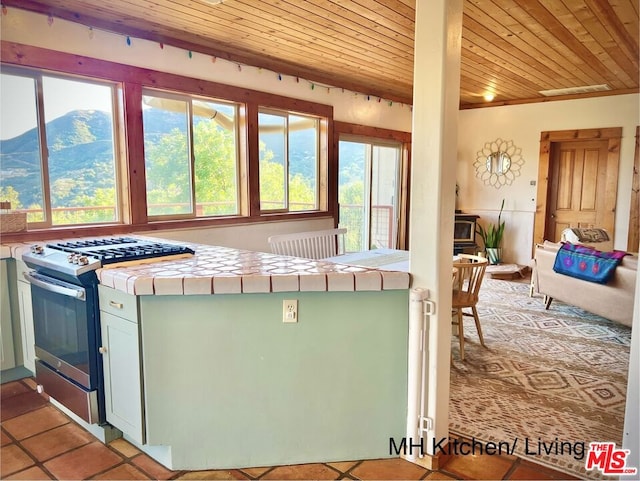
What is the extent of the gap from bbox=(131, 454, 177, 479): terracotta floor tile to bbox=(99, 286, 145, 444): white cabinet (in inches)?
4.4

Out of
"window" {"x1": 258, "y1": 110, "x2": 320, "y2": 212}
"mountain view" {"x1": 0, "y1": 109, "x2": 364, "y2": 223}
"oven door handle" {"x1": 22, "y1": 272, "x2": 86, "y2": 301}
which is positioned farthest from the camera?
"window" {"x1": 258, "y1": 110, "x2": 320, "y2": 212}

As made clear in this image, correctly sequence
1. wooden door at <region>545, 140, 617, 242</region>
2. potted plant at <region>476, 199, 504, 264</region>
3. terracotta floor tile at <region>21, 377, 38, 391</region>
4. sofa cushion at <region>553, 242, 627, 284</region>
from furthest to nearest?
potted plant at <region>476, 199, 504, 264</region> < wooden door at <region>545, 140, 617, 242</region> < sofa cushion at <region>553, 242, 627, 284</region> < terracotta floor tile at <region>21, 377, 38, 391</region>

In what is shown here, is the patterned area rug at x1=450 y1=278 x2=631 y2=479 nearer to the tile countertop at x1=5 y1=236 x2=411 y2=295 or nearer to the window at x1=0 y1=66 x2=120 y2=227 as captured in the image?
the tile countertop at x1=5 y1=236 x2=411 y2=295

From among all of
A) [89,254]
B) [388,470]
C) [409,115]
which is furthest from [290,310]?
[409,115]

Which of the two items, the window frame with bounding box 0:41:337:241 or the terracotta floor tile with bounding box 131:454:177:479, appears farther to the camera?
the window frame with bounding box 0:41:337:241

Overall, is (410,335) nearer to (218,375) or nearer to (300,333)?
(300,333)

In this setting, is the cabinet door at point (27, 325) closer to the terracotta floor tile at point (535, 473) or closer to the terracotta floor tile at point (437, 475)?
the terracotta floor tile at point (437, 475)

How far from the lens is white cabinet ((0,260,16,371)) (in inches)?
114

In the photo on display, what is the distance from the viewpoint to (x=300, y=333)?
205cm

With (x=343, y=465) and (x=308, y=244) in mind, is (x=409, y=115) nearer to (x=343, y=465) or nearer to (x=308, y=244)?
(x=308, y=244)

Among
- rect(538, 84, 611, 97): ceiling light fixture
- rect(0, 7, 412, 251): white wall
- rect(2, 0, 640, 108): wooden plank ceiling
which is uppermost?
rect(538, 84, 611, 97): ceiling light fixture

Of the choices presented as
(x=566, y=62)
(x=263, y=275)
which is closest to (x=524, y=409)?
(x=263, y=275)

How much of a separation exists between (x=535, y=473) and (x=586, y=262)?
8.65ft

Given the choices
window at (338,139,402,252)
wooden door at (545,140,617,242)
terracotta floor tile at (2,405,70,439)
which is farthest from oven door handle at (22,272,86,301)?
wooden door at (545,140,617,242)
